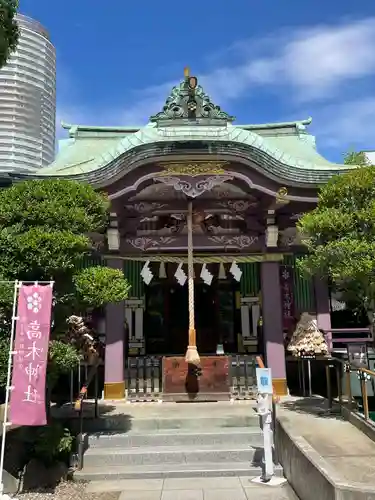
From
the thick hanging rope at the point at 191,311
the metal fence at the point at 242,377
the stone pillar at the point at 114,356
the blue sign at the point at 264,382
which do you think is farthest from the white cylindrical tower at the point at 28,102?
the blue sign at the point at 264,382

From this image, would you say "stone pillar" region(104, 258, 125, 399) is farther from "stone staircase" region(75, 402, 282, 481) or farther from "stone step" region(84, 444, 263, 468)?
"stone step" region(84, 444, 263, 468)

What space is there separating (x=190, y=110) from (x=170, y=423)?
21.5 ft

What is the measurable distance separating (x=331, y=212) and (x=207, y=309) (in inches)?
219

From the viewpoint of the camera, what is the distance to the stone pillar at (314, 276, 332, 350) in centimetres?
1046

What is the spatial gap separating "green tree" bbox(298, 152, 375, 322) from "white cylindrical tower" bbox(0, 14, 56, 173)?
42.0 feet

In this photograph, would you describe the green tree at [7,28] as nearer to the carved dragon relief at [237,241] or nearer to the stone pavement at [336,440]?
the carved dragon relief at [237,241]

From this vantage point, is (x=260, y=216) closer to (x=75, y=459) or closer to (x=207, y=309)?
(x=207, y=309)

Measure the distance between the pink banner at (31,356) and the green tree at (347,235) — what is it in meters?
3.99

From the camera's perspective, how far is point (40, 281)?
19.5 ft

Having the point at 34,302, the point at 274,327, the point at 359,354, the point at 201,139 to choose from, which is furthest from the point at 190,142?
the point at 359,354

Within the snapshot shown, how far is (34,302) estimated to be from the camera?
5.61 meters

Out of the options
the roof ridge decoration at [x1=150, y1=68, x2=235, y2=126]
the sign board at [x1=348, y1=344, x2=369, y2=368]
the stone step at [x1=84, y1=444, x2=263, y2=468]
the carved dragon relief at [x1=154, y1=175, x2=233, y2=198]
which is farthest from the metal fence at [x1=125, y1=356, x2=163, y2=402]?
the roof ridge decoration at [x1=150, y1=68, x2=235, y2=126]

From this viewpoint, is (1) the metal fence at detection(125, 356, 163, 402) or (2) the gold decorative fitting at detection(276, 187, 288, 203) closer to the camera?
(2) the gold decorative fitting at detection(276, 187, 288, 203)

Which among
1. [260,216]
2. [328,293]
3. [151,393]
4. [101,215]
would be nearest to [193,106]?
[260,216]
